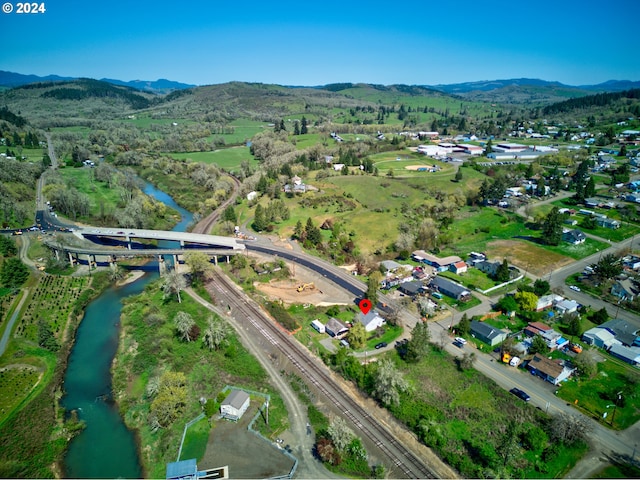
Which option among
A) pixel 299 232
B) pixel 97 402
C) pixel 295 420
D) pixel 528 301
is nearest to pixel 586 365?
pixel 528 301

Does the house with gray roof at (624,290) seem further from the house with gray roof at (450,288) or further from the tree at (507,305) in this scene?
the house with gray roof at (450,288)

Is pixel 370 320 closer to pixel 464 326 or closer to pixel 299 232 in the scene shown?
pixel 464 326

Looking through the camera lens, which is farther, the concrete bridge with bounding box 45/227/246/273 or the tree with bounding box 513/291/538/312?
the concrete bridge with bounding box 45/227/246/273

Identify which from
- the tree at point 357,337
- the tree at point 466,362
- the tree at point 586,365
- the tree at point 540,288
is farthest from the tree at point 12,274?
the tree at point 540,288

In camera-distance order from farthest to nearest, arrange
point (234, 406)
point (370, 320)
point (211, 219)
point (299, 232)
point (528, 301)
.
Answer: point (211, 219)
point (299, 232)
point (528, 301)
point (370, 320)
point (234, 406)

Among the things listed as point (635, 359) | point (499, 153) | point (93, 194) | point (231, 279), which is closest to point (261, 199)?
point (231, 279)

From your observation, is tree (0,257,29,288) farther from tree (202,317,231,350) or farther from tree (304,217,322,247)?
tree (304,217,322,247)

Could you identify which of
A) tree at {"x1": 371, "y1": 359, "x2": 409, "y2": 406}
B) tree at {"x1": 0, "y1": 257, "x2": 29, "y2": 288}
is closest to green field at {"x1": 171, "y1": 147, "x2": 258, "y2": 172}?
tree at {"x1": 0, "y1": 257, "x2": 29, "y2": 288}
